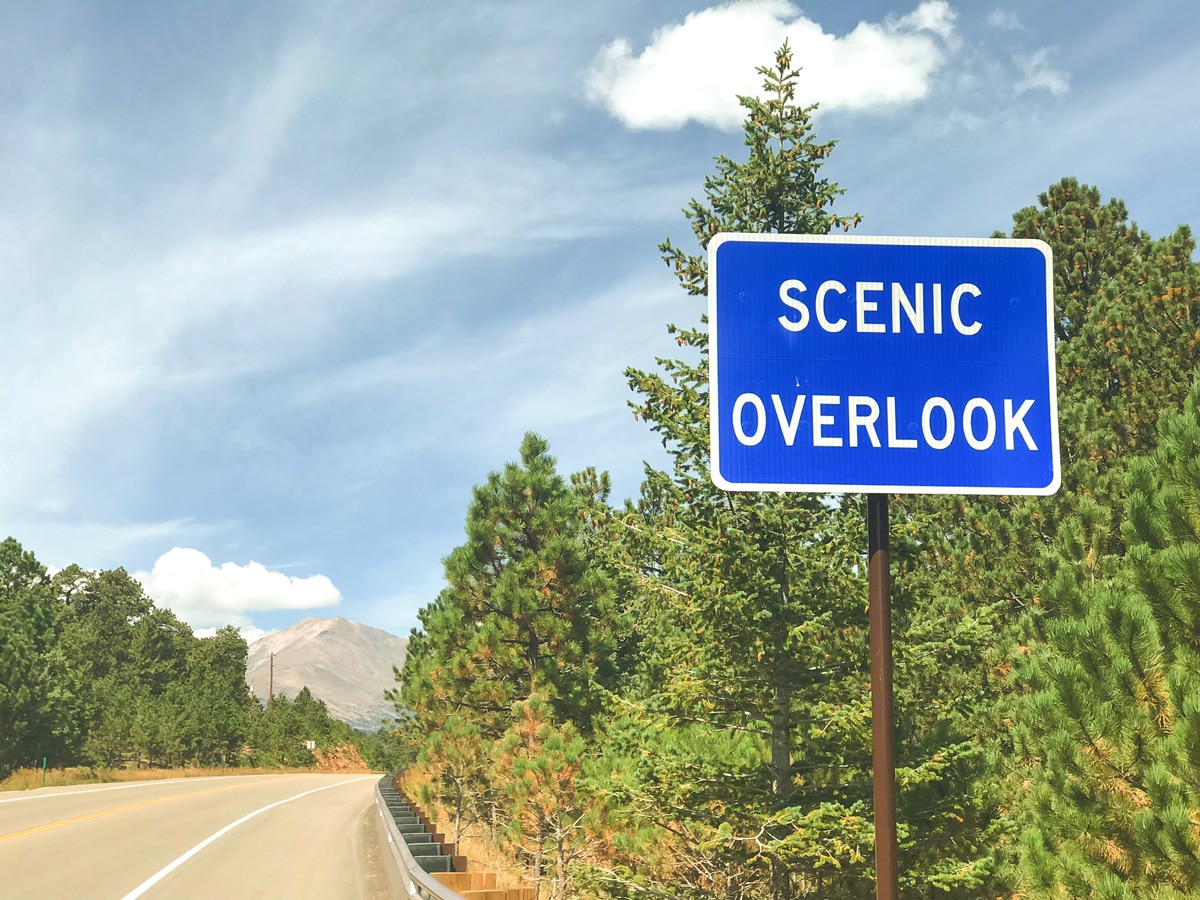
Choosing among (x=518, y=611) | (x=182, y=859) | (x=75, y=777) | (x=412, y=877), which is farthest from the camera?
(x=75, y=777)

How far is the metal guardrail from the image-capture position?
8641mm

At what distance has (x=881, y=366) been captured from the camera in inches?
156

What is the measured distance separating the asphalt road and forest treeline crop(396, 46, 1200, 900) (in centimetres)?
315

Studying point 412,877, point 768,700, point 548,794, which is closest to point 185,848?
point 548,794

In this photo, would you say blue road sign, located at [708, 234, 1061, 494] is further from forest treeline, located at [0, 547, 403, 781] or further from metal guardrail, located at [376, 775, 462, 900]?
forest treeline, located at [0, 547, 403, 781]

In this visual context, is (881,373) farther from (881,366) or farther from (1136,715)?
(1136,715)

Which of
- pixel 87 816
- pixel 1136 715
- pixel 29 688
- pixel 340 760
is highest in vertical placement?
pixel 1136 715

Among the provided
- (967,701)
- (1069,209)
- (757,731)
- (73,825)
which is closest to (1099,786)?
(967,701)

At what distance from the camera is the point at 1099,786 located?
779 centimetres

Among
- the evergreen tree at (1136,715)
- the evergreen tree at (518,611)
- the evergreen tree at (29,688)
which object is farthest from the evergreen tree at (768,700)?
the evergreen tree at (29,688)

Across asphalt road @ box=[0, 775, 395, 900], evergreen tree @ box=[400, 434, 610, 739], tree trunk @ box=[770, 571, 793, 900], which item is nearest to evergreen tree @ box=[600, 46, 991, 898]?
tree trunk @ box=[770, 571, 793, 900]

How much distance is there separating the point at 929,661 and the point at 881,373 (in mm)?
7673

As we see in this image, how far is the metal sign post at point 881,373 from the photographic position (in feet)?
12.8

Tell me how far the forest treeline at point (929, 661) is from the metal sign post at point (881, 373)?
4.17m
